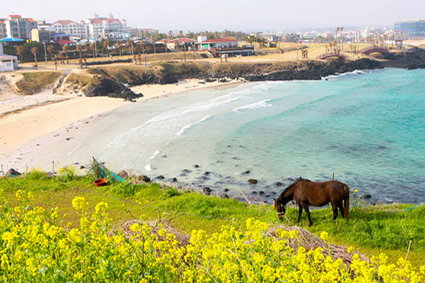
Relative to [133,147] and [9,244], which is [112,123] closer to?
[133,147]

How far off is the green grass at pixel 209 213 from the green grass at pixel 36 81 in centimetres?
4399

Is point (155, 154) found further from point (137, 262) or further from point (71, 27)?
point (71, 27)

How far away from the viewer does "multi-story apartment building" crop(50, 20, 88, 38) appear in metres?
177

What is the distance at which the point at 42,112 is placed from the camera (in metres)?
45.9

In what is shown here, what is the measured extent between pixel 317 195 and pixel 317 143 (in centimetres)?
2136

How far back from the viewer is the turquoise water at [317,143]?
24.7 m

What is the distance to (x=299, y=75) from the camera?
83.9m

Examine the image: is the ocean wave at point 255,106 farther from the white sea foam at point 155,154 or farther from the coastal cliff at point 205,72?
the white sea foam at point 155,154

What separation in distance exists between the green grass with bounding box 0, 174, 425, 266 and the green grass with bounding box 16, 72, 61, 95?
43992mm

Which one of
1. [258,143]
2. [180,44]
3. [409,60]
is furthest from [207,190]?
[409,60]

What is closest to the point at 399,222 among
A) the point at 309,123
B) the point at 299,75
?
the point at 309,123

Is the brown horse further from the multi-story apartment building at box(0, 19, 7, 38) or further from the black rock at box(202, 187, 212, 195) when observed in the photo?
the multi-story apartment building at box(0, 19, 7, 38)

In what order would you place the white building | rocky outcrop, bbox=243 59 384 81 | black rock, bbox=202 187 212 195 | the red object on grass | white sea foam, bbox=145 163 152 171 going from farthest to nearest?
1. rocky outcrop, bbox=243 59 384 81
2. the white building
3. white sea foam, bbox=145 163 152 171
4. black rock, bbox=202 187 212 195
5. the red object on grass

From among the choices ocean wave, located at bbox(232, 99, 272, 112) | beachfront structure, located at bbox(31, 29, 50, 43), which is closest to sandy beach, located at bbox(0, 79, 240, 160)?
ocean wave, located at bbox(232, 99, 272, 112)
